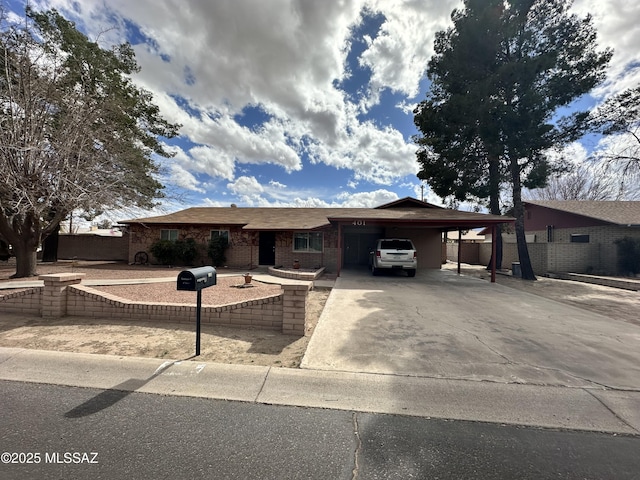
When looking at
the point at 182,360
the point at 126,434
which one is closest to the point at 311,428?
the point at 126,434

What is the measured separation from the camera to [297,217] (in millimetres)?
17328

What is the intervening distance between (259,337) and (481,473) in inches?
138

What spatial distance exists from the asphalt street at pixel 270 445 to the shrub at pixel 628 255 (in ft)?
57.1

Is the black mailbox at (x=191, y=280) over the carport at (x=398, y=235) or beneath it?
beneath

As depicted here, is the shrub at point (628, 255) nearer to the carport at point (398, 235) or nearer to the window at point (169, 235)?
the carport at point (398, 235)

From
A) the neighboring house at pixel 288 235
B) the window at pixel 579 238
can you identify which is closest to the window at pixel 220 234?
the neighboring house at pixel 288 235

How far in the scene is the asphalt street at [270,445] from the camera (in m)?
2.02

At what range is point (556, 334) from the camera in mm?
5129

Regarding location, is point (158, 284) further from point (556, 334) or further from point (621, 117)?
point (621, 117)

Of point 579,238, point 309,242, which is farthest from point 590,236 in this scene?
point 309,242

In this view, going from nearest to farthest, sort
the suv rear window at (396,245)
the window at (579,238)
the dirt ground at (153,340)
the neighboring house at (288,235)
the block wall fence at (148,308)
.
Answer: the dirt ground at (153,340), the block wall fence at (148,308), the suv rear window at (396,245), the neighboring house at (288,235), the window at (579,238)

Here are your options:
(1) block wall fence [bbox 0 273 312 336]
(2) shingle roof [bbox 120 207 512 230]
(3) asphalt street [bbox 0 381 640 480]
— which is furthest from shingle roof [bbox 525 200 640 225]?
(1) block wall fence [bbox 0 273 312 336]

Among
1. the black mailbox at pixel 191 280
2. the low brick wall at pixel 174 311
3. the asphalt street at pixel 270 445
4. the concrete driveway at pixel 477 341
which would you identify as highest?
the black mailbox at pixel 191 280

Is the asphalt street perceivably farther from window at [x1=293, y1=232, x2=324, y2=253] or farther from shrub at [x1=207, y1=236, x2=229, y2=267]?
shrub at [x1=207, y1=236, x2=229, y2=267]
